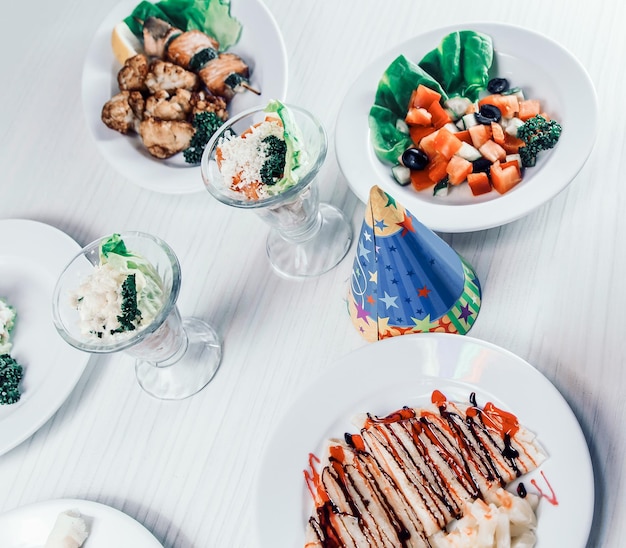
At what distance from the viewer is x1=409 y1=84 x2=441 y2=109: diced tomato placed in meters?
1.28

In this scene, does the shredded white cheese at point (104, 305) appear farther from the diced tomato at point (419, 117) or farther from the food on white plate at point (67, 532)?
the diced tomato at point (419, 117)

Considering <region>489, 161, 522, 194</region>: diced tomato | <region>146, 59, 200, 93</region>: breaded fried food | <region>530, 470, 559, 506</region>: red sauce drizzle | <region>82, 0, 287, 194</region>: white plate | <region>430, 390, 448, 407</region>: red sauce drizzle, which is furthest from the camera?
<region>146, 59, 200, 93</region>: breaded fried food

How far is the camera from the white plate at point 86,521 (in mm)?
1063

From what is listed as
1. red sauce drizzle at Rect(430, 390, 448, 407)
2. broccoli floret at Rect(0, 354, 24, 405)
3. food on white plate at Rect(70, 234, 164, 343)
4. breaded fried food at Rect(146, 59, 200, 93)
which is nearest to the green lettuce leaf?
breaded fried food at Rect(146, 59, 200, 93)

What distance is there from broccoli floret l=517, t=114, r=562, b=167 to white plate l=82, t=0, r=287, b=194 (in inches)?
20.1

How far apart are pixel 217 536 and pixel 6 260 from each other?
0.73 meters

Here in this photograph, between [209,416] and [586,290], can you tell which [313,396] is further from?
[586,290]

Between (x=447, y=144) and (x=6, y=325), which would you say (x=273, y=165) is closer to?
(x=447, y=144)

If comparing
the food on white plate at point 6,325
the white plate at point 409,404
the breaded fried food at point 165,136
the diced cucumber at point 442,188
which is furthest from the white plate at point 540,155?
the food on white plate at point 6,325

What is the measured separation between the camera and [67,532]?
1069mm

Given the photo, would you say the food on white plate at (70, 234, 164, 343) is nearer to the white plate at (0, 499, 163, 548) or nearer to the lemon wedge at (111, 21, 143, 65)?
the white plate at (0, 499, 163, 548)

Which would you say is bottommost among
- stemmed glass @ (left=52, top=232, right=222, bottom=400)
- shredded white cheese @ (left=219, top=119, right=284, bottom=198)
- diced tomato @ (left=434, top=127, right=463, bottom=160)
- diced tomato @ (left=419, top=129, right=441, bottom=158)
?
stemmed glass @ (left=52, top=232, right=222, bottom=400)

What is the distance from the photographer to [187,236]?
4.54 ft

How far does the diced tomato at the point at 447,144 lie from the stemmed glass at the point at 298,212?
0.22m
